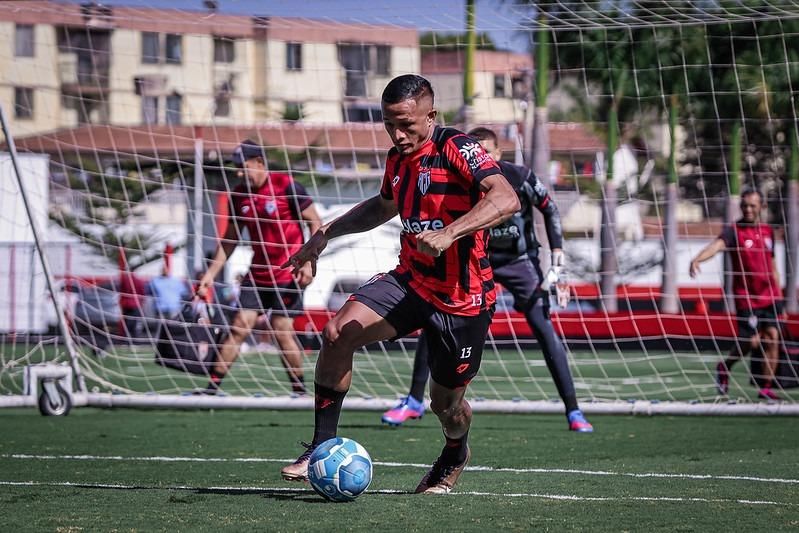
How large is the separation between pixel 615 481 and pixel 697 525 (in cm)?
140

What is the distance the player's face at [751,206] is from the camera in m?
11.3

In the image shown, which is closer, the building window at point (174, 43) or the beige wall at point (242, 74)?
the beige wall at point (242, 74)

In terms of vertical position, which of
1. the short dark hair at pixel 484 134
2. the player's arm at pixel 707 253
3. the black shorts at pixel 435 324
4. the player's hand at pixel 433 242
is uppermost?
the short dark hair at pixel 484 134

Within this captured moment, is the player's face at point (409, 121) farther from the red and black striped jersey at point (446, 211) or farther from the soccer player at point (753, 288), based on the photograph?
the soccer player at point (753, 288)

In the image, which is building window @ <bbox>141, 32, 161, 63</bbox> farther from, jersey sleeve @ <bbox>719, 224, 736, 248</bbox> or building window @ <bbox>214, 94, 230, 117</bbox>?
jersey sleeve @ <bbox>719, 224, 736, 248</bbox>

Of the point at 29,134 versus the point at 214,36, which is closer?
the point at 214,36

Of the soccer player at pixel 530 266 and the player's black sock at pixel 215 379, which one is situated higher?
the soccer player at pixel 530 266

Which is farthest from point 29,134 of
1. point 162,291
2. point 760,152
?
point 760,152

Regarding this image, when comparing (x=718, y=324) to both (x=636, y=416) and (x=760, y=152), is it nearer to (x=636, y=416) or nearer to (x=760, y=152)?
(x=636, y=416)

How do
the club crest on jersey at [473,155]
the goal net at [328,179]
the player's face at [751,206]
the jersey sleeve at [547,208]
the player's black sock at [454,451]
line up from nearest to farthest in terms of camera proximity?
the club crest on jersey at [473,155]
the player's black sock at [454,451]
the jersey sleeve at [547,208]
the goal net at [328,179]
the player's face at [751,206]

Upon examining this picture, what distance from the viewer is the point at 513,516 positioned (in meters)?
4.74

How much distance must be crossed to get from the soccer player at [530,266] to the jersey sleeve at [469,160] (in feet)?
10.8

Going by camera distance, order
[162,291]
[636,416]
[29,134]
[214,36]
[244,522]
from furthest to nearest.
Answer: [162,291] < [29,134] < [214,36] < [636,416] < [244,522]

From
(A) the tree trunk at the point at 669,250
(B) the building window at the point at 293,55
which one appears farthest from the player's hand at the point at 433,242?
(A) the tree trunk at the point at 669,250
